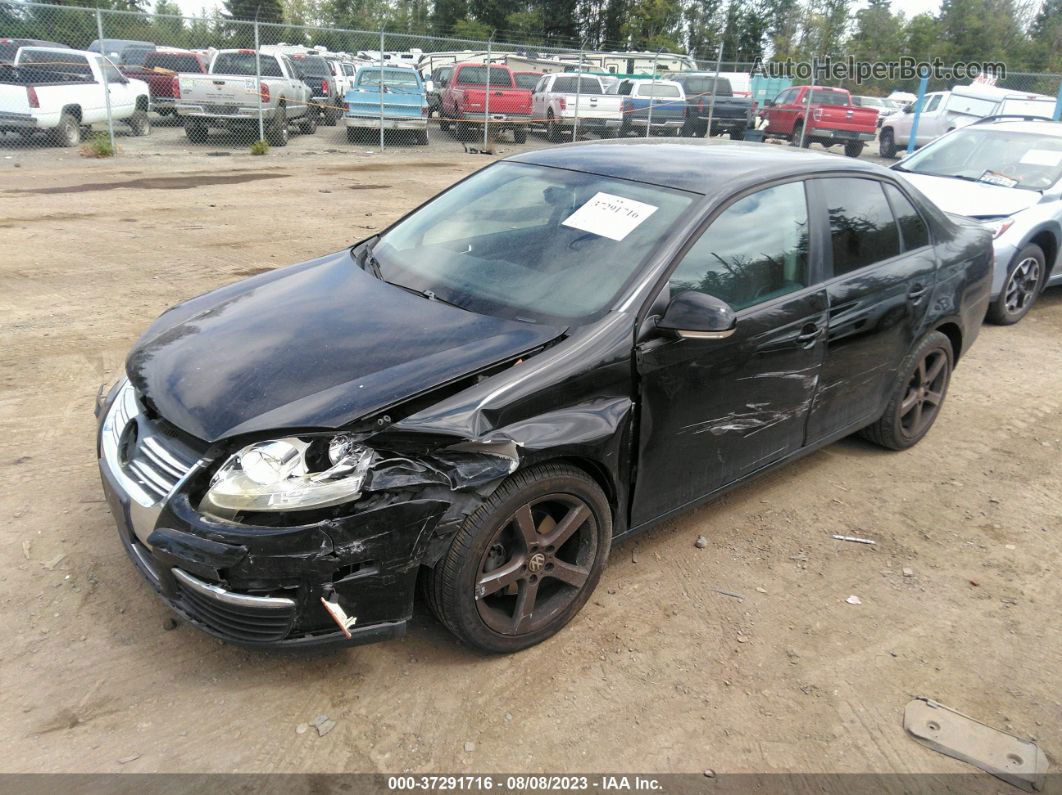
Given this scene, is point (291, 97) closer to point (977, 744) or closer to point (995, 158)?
point (995, 158)

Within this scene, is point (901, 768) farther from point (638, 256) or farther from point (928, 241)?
point (928, 241)

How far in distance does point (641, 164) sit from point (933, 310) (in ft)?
6.38

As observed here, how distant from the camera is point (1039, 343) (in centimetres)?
710

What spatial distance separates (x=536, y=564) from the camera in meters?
2.91

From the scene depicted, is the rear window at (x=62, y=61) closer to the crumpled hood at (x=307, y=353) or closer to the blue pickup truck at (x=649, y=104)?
the blue pickup truck at (x=649, y=104)

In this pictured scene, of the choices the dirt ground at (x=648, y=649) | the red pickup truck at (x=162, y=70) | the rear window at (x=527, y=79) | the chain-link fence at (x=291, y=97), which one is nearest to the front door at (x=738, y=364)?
the dirt ground at (x=648, y=649)

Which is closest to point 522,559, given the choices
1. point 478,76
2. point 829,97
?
point 478,76

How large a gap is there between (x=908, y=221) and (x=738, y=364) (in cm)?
172

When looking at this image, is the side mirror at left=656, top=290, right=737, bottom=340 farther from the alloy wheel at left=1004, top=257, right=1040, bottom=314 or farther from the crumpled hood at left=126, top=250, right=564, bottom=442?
the alloy wheel at left=1004, top=257, right=1040, bottom=314

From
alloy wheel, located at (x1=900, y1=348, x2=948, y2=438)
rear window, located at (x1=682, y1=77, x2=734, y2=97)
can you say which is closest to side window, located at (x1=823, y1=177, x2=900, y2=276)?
alloy wheel, located at (x1=900, y1=348, x2=948, y2=438)

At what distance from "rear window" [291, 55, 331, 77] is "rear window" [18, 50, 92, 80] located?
742cm

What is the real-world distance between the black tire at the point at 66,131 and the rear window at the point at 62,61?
79cm

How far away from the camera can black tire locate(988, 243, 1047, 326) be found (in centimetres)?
729

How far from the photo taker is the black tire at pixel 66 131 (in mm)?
14781
